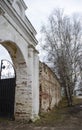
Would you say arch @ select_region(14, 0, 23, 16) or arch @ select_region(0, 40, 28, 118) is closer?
arch @ select_region(14, 0, 23, 16)

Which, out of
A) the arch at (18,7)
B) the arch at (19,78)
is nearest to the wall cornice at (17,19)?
the arch at (18,7)

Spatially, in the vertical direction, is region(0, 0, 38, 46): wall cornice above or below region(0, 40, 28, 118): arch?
above

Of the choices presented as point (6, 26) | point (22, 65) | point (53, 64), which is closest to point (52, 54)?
point (53, 64)

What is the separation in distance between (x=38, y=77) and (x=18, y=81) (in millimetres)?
1164

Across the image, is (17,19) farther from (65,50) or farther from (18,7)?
(65,50)

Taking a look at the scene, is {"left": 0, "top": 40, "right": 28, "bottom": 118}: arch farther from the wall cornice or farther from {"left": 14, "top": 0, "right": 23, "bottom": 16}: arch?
{"left": 14, "top": 0, "right": 23, "bottom": 16}: arch

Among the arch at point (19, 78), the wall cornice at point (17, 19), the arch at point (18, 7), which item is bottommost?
the arch at point (19, 78)

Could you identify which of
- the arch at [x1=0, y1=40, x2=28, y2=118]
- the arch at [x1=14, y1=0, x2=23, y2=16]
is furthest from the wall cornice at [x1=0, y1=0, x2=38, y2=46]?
the arch at [x1=0, y1=40, x2=28, y2=118]

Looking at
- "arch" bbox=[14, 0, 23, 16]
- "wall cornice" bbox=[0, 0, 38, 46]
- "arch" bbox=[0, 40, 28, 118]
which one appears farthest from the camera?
"arch" bbox=[0, 40, 28, 118]

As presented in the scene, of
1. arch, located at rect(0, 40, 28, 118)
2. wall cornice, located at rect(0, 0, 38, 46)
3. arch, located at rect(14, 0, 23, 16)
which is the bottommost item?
arch, located at rect(0, 40, 28, 118)

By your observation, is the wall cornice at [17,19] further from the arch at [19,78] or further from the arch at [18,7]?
the arch at [19,78]

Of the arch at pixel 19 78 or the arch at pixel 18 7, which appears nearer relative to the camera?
the arch at pixel 18 7

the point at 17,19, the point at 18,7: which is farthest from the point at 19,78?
the point at 18,7

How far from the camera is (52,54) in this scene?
15.2 m
